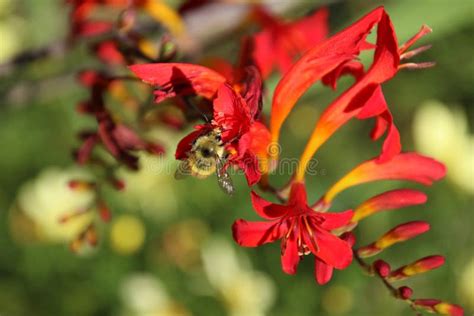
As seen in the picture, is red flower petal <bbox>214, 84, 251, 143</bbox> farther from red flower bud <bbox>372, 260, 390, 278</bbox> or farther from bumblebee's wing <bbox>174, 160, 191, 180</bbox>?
red flower bud <bbox>372, 260, 390, 278</bbox>

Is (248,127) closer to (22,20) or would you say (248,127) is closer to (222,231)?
(222,231)

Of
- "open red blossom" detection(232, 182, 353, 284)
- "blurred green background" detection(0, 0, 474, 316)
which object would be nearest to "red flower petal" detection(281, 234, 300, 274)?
"open red blossom" detection(232, 182, 353, 284)

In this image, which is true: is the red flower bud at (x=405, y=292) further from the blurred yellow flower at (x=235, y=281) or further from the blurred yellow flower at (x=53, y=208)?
the blurred yellow flower at (x=53, y=208)

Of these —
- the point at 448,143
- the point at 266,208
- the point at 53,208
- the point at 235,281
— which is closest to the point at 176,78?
the point at 266,208

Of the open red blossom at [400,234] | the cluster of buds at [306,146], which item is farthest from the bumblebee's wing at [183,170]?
A: the open red blossom at [400,234]

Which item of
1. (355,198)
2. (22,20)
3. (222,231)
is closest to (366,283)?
(355,198)

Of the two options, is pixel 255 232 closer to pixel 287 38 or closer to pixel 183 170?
pixel 183 170
